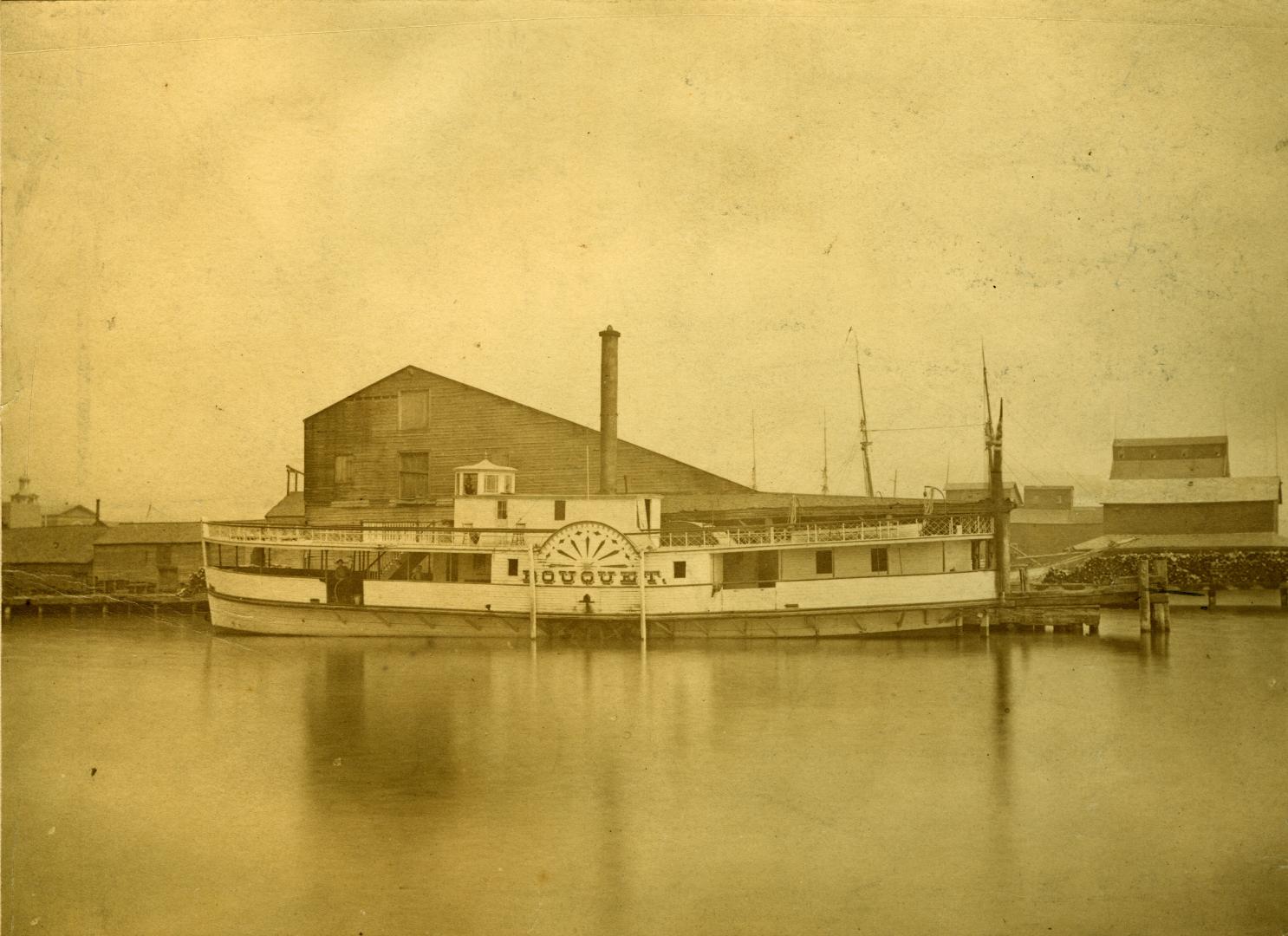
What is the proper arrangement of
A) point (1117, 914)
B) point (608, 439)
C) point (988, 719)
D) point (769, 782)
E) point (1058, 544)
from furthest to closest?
point (1058, 544), point (988, 719), point (608, 439), point (769, 782), point (1117, 914)

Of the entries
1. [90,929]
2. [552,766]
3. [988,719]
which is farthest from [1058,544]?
[90,929]

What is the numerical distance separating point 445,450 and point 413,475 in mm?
338

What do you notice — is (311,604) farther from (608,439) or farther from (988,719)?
(988,719)

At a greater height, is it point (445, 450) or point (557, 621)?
point (445, 450)

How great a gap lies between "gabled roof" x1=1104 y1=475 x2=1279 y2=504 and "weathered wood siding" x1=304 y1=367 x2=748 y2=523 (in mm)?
1702

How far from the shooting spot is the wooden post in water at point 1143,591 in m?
7.52

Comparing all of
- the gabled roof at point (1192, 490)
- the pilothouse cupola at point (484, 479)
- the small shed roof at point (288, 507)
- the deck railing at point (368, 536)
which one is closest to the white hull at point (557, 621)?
the deck railing at point (368, 536)

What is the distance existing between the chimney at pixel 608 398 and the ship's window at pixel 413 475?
1.11 metres

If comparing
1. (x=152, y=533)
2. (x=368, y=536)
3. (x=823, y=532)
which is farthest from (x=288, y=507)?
(x=823, y=532)

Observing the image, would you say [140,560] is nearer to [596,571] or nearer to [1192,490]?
[596,571]

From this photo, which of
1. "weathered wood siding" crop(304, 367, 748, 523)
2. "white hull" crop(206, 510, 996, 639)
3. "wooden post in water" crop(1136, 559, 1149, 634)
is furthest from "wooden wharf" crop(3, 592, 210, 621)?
"wooden post in water" crop(1136, 559, 1149, 634)

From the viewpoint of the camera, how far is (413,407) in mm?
4270

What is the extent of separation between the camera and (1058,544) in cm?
559

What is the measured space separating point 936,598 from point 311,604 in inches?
244
